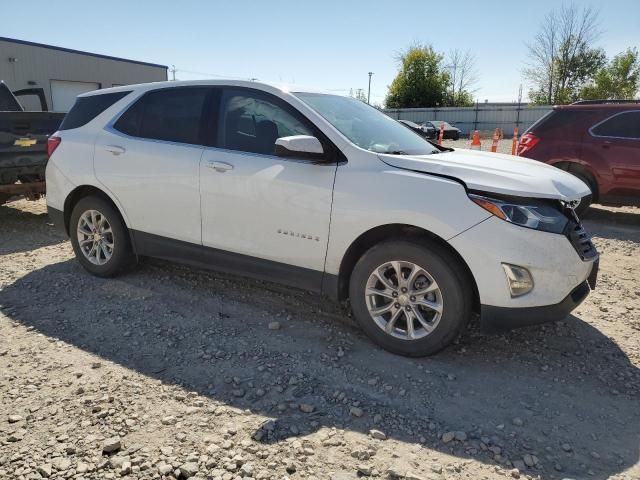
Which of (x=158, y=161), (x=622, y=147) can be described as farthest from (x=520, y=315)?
(x=622, y=147)

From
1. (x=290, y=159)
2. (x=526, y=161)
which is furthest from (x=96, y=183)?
(x=526, y=161)

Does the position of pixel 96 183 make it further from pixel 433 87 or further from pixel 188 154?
pixel 433 87

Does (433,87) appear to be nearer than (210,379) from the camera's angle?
No

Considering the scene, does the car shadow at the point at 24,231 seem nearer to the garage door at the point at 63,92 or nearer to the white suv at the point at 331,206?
the white suv at the point at 331,206

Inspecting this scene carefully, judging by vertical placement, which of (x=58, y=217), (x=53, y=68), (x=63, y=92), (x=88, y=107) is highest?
(x=53, y=68)

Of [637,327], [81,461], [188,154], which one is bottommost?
[81,461]

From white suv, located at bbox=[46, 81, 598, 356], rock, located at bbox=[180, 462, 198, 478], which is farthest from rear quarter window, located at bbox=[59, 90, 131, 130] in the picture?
rock, located at bbox=[180, 462, 198, 478]

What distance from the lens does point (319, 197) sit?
3.53 metres

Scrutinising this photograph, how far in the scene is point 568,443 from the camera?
102 inches

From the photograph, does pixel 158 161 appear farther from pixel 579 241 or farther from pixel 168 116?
pixel 579 241

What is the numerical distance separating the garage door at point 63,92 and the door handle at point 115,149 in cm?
2283

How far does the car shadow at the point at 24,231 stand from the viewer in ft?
20.0

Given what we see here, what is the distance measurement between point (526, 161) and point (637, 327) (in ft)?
5.10

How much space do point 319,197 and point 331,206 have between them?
11 centimetres
